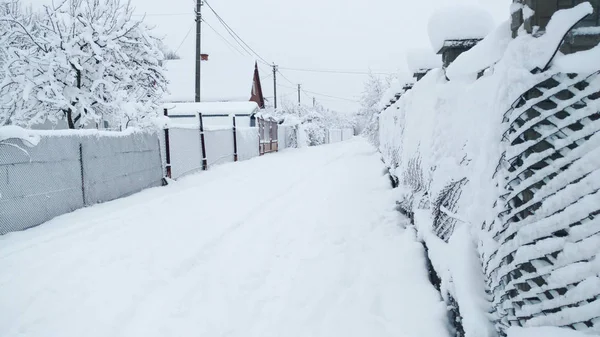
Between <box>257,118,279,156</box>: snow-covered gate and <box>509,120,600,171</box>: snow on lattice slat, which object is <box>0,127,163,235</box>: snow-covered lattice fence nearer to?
<box>509,120,600,171</box>: snow on lattice slat

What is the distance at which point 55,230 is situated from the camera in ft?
16.4

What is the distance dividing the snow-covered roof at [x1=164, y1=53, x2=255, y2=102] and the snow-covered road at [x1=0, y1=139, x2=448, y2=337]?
26.3 metres

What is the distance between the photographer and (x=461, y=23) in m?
2.84

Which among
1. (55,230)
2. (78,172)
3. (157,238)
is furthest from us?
(78,172)

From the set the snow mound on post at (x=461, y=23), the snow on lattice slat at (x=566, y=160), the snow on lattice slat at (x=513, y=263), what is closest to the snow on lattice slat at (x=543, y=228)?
the snow on lattice slat at (x=513, y=263)

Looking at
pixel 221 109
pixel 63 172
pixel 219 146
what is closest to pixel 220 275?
pixel 63 172

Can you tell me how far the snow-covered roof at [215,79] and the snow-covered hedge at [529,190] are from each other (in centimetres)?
2983

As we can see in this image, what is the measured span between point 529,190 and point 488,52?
798 millimetres

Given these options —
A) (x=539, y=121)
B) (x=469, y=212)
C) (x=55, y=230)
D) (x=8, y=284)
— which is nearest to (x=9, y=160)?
(x=55, y=230)

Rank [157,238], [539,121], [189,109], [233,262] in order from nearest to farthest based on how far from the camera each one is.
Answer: [539,121]
[233,262]
[157,238]
[189,109]

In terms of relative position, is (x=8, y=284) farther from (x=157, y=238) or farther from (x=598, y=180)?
(x=598, y=180)

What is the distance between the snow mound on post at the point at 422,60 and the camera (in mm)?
4777

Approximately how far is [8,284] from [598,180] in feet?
14.1

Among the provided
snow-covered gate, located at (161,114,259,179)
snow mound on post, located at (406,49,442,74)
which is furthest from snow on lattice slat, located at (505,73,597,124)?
snow-covered gate, located at (161,114,259,179)
